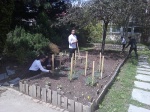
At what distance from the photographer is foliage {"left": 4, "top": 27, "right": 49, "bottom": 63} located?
878 cm

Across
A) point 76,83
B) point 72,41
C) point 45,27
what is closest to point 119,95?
point 76,83

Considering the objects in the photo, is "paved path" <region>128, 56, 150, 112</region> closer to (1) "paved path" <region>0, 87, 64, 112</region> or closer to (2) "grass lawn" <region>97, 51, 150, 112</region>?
(2) "grass lawn" <region>97, 51, 150, 112</region>

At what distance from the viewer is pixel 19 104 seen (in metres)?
5.53

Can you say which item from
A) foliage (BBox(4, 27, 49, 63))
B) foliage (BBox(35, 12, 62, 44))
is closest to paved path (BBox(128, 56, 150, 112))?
foliage (BBox(4, 27, 49, 63))

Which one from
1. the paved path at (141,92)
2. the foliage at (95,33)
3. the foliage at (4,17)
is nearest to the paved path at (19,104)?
the paved path at (141,92)

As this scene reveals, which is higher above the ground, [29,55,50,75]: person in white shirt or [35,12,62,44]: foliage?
[35,12,62,44]: foliage

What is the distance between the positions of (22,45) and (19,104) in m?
4.95

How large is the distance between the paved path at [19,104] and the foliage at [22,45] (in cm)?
274

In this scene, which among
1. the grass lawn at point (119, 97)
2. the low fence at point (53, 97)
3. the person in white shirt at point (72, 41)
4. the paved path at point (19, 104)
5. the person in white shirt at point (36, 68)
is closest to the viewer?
the low fence at point (53, 97)

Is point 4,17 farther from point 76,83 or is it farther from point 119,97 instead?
point 119,97

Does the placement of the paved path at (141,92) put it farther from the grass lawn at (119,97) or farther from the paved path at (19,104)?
the paved path at (19,104)

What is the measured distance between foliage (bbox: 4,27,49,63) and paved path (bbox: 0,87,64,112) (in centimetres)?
274

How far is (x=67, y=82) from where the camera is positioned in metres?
6.97

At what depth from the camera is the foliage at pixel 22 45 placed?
28.8ft
